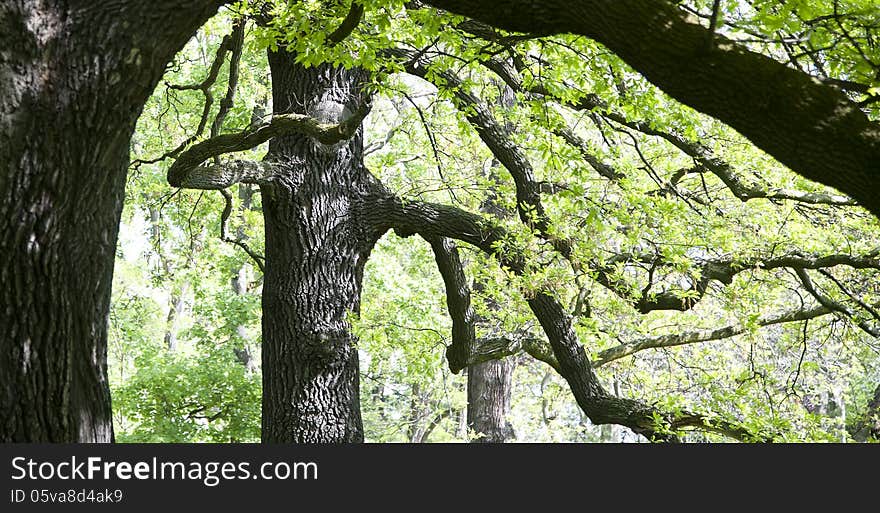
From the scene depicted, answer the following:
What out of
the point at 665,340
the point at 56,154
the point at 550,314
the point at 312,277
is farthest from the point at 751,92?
the point at 665,340

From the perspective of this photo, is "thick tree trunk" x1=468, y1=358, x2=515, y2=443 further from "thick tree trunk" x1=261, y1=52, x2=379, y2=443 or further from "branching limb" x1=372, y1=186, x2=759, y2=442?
"thick tree trunk" x1=261, y1=52, x2=379, y2=443

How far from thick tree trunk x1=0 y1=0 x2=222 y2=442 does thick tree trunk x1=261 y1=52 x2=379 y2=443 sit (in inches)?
140

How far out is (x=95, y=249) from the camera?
3158 mm

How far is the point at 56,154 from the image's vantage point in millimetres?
2857

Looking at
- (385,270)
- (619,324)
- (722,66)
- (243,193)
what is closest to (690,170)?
(619,324)

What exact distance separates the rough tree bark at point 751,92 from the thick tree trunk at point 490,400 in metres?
10.2

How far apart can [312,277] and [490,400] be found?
6601 mm

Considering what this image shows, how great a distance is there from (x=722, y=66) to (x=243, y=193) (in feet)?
48.5

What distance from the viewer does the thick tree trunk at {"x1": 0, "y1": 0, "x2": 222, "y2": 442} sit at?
2.81 m

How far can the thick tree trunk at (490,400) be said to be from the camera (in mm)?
12750

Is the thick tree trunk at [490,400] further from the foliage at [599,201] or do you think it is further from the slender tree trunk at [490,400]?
the foliage at [599,201]

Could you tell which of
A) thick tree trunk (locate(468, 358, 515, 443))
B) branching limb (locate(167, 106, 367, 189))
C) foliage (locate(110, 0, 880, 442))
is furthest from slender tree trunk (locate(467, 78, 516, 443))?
branching limb (locate(167, 106, 367, 189))

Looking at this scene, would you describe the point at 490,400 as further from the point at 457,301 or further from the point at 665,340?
the point at 457,301

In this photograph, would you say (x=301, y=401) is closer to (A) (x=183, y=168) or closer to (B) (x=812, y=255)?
(A) (x=183, y=168)
